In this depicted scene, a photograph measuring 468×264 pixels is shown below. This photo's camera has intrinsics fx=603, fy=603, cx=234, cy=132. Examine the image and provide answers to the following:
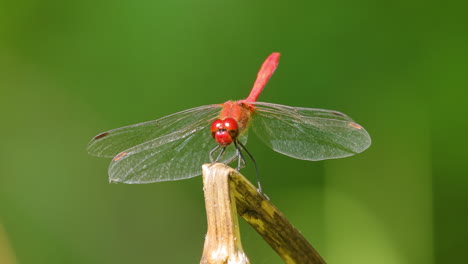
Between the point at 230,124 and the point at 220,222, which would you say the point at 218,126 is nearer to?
the point at 230,124

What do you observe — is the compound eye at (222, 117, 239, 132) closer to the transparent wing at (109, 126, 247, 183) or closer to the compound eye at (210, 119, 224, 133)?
the compound eye at (210, 119, 224, 133)

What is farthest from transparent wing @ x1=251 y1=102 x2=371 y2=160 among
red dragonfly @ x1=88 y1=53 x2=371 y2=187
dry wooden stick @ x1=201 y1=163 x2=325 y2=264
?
dry wooden stick @ x1=201 y1=163 x2=325 y2=264

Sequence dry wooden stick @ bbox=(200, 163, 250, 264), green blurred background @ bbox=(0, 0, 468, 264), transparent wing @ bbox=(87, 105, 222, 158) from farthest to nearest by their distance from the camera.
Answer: green blurred background @ bbox=(0, 0, 468, 264) → transparent wing @ bbox=(87, 105, 222, 158) → dry wooden stick @ bbox=(200, 163, 250, 264)

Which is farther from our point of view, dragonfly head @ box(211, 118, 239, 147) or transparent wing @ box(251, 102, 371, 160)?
transparent wing @ box(251, 102, 371, 160)

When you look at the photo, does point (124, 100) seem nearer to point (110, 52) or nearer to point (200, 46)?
point (110, 52)

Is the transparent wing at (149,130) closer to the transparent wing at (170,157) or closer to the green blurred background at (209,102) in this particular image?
the transparent wing at (170,157)

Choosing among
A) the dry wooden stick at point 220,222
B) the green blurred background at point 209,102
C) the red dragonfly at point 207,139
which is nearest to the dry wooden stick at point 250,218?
the dry wooden stick at point 220,222

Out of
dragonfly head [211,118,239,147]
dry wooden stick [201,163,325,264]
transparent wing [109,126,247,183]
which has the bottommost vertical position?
dry wooden stick [201,163,325,264]
